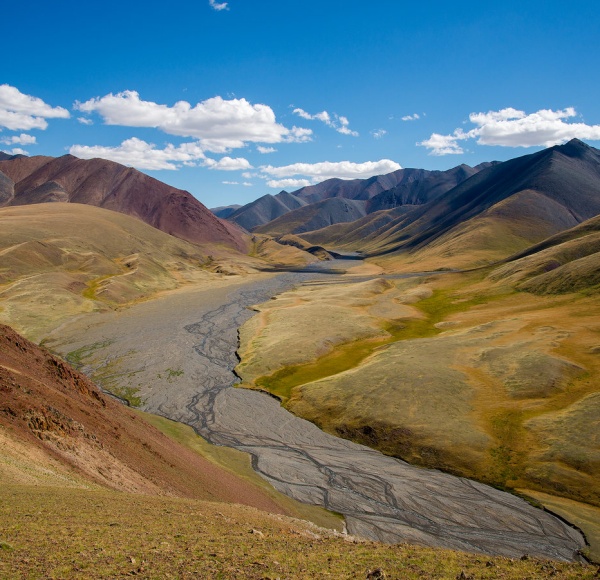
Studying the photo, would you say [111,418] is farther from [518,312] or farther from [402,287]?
[402,287]

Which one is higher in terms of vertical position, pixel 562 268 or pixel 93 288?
pixel 562 268

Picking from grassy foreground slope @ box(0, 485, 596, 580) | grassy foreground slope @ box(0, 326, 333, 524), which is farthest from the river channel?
grassy foreground slope @ box(0, 485, 596, 580)

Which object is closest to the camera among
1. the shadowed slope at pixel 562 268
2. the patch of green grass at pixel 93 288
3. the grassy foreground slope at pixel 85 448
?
the grassy foreground slope at pixel 85 448

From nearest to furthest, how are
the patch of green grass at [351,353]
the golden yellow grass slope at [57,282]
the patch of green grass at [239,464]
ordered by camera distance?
the patch of green grass at [239,464], the patch of green grass at [351,353], the golden yellow grass slope at [57,282]

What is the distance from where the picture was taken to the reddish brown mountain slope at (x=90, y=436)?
107ft

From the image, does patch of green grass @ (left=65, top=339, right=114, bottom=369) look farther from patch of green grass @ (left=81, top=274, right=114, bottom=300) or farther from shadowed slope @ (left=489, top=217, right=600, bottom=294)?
shadowed slope @ (left=489, top=217, right=600, bottom=294)

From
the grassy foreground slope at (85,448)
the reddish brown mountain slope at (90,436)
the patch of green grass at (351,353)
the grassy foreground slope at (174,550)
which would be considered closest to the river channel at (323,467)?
the patch of green grass at (351,353)

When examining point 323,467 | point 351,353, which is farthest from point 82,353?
point 323,467

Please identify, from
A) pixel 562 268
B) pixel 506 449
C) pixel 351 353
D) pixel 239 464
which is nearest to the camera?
pixel 239 464

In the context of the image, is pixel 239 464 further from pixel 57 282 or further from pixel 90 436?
pixel 57 282

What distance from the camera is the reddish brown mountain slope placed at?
32625 mm

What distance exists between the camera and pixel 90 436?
1425 inches

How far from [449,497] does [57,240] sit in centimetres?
20137

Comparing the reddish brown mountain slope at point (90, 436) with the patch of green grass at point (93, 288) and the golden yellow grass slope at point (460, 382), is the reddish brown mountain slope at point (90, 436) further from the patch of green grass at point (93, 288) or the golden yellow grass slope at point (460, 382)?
the patch of green grass at point (93, 288)
